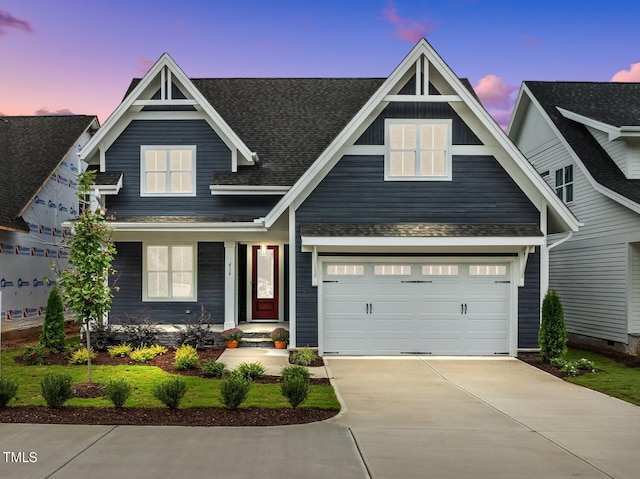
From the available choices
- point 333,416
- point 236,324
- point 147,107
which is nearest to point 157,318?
point 236,324

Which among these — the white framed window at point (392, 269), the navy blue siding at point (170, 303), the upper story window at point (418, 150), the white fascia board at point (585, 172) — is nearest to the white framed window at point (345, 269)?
the white framed window at point (392, 269)

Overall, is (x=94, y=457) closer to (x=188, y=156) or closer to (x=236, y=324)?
Answer: (x=236, y=324)

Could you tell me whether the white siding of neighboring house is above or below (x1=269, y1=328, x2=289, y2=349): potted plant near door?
above

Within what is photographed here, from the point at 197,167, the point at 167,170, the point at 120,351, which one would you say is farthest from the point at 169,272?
the point at 120,351

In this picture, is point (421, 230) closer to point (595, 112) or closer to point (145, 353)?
point (145, 353)

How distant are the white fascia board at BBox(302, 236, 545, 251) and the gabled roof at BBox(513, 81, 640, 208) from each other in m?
4.07

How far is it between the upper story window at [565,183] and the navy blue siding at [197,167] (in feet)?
32.2

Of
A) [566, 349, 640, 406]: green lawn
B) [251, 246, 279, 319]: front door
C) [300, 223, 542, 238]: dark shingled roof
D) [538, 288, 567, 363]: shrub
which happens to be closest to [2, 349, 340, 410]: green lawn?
[300, 223, 542, 238]: dark shingled roof

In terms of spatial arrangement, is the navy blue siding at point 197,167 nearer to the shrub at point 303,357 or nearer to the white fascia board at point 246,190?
the white fascia board at point 246,190

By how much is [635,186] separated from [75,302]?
1517 centimetres

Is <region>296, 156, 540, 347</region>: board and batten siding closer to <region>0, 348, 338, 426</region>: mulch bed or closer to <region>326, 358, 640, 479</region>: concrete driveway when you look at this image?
<region>326, 358, 640, 479</region>: concrete driveway

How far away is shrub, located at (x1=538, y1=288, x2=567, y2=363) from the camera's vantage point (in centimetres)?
1423

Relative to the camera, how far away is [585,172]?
58.5ft

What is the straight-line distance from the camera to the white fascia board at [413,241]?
14594 mm
